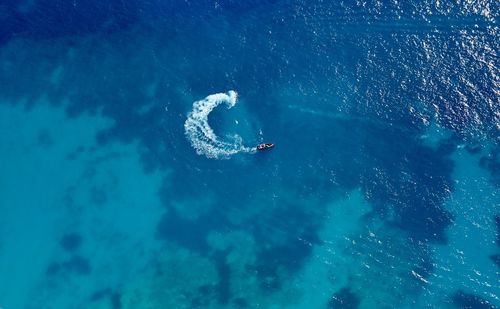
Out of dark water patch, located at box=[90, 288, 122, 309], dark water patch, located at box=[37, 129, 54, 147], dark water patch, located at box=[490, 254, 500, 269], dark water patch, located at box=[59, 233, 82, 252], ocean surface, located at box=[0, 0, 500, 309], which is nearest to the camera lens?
dark water patch, located at box=[490, 254, 500, 269]

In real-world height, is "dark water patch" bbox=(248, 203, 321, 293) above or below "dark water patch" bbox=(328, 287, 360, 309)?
above

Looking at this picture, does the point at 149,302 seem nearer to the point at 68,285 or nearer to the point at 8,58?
the point at 68,285

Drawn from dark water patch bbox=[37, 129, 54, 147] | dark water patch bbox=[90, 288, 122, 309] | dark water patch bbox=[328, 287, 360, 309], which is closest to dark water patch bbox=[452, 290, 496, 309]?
dark water patch bbox=[328, 287, 360, 309]

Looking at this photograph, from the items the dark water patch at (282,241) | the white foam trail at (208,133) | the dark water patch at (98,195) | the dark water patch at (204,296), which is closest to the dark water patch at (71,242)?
the dark water patch at (98,195)

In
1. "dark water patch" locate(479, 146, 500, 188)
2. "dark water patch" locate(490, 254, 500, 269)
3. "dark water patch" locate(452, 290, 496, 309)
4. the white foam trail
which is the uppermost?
"dark water patch" locate(479, 146, 500, 188)

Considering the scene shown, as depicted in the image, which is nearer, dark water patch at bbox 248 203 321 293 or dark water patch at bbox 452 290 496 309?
dark water patch at bbox 452 290 496 309

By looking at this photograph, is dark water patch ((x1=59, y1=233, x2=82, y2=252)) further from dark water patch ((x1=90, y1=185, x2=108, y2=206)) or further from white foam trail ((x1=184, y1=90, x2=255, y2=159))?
white foam trail ((x1=184, y1=90, x2=255, y2=159))

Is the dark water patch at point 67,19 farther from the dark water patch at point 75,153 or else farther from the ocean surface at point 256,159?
the dark water patch at point 75,153
